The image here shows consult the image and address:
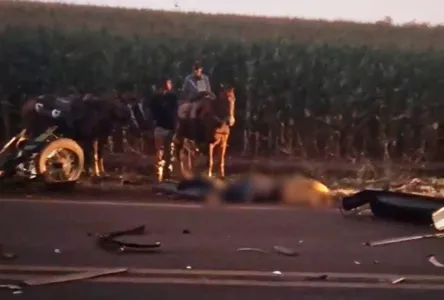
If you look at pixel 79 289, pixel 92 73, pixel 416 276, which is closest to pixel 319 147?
pixel 92 73

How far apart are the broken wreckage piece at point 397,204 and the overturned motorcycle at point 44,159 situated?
347cm

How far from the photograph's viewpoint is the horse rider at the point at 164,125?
11641 mm

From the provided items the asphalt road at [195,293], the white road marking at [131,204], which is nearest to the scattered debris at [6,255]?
the asphalt road at [195,293]

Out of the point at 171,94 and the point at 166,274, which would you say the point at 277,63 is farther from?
the point at 166,274

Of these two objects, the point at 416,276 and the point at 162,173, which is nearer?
the point at 416,276

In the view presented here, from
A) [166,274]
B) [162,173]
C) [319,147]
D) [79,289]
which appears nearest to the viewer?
[79,289]

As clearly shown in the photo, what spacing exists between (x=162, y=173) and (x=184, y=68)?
2008mm

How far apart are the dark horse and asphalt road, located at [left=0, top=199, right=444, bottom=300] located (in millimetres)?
1731

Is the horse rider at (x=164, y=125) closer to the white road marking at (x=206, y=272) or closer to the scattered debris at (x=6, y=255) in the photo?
the scattered debris at (x=6, y=255)

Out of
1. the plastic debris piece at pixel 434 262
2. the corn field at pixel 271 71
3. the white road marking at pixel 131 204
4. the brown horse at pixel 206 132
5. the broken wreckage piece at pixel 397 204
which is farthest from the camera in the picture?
the corn field at pixel 271 71

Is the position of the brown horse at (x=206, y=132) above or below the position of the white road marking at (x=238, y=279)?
above

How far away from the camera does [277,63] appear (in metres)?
13.0

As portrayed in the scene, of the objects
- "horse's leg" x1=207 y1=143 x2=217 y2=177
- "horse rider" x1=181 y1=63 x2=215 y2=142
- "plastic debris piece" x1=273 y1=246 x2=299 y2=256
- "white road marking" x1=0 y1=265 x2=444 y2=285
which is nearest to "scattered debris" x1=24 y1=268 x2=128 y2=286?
"white road marking" x1=0 y1=265 x2=444 y2=285

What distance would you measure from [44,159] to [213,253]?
383 cm
